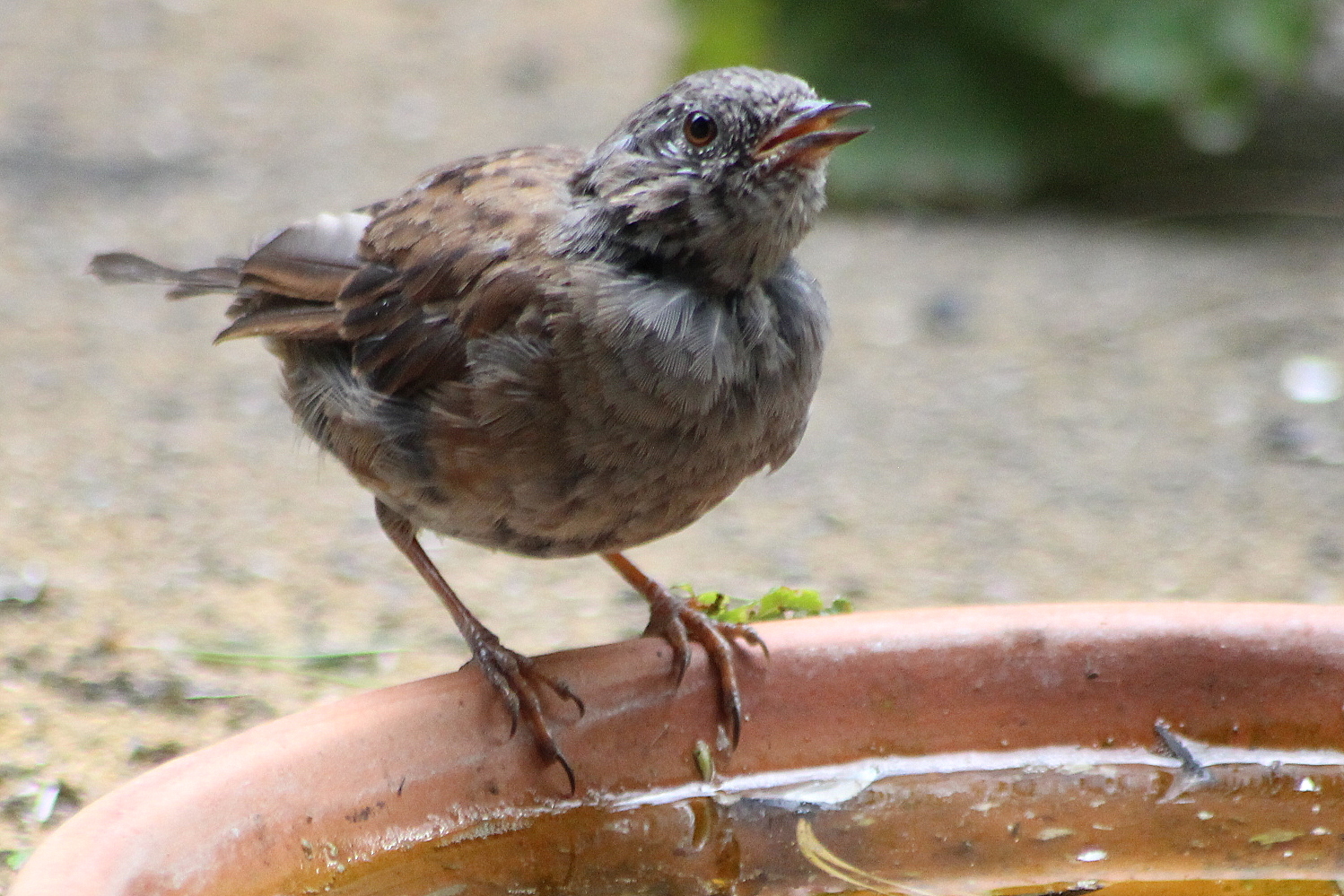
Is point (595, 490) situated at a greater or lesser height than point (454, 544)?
greater

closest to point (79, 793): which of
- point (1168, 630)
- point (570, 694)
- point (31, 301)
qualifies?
point (570, 694)

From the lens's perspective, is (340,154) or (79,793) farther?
(340,154)

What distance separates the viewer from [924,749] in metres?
3.48

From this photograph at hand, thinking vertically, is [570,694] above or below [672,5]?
below

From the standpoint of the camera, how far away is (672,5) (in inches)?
381

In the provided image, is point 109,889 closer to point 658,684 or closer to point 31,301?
point 658,684

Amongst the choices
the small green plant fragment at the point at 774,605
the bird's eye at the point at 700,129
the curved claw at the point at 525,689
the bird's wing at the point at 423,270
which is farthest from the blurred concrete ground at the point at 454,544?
the bird's eye at the point at 700,129

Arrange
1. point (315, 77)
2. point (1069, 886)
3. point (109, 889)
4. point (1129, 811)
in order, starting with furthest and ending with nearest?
point (315, 77) < point (1129, 811) < point (1069, 886) < point (109, 889)

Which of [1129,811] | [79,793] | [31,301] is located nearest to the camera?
[1129,811]

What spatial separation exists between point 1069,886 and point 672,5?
7439mm

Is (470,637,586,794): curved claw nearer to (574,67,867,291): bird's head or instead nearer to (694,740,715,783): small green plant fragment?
(694,740,715,783): small green plant fragment

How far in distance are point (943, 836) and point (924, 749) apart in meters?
0.23

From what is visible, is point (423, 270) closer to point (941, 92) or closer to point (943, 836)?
point (943, 836)

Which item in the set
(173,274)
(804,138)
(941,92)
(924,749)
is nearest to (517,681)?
(924,749)
